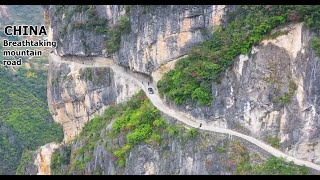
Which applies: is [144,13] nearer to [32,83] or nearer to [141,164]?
[141,164]

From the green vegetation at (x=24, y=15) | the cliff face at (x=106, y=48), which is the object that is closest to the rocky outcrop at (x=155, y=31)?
the cliff face at (x=106, y=48)

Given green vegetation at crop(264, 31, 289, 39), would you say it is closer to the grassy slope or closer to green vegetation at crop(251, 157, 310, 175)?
the grassy slope

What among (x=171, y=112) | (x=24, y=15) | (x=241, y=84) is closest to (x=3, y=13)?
(x=24, y=15)

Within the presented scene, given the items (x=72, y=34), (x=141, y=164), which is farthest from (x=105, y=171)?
(x=72, y=34)

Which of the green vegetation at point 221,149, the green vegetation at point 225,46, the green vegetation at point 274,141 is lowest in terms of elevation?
the green vegetation at point 221,149

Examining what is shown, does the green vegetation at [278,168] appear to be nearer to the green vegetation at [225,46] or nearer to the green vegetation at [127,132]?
the green vegetation at [225,46]

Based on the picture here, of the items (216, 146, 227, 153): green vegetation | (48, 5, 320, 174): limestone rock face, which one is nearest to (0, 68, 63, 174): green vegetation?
(48, 5, 320, 174): limestone rock face
